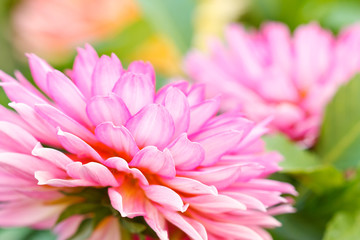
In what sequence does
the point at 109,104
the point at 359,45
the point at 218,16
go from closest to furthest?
the point at 109,104
the point at 359,45
the point at 218,16

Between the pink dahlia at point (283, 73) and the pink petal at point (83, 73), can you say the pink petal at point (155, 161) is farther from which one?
the pink dahlia at point (283, 73)

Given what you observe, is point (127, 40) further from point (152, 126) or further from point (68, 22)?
point (152, 126)

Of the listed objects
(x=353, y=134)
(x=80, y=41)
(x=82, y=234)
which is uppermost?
(x=80, y=41)

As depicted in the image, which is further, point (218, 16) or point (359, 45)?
point (218, 16)

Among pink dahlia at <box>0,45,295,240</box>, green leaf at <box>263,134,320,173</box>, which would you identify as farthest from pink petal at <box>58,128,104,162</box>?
green leaf at <box>263,134,320,173</box>

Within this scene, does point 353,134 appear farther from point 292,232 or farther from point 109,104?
point 109,104

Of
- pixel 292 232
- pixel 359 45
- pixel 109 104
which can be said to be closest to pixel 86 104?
pixel 109 104

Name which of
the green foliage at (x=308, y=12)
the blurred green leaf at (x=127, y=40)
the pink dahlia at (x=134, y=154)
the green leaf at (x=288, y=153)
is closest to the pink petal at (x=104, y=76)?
the pink dahlia at (x=134, y=154)

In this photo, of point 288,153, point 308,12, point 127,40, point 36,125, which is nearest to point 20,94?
point 36,125
